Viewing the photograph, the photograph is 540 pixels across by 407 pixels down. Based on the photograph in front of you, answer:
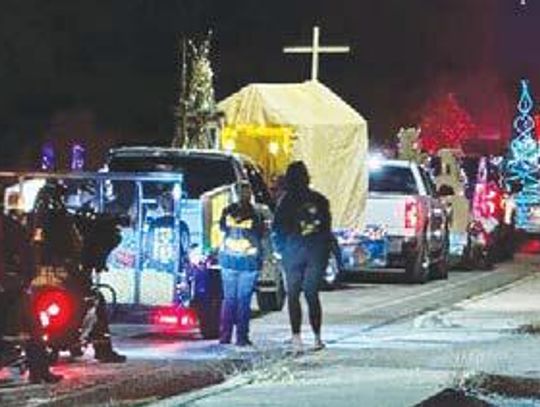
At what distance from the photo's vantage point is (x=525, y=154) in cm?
6081

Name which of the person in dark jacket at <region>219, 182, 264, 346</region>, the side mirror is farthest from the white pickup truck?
the person in dark jacket at <region>219, 182, 264, 346</region>

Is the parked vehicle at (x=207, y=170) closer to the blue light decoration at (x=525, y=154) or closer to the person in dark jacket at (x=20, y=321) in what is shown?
the person in dark jacket at (x=20, y=321)

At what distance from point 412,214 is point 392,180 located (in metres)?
1.09

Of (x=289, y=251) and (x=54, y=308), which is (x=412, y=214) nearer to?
(x=289, y=251)

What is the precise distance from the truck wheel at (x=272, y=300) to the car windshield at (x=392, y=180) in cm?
604

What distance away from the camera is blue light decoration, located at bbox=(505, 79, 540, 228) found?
140ft

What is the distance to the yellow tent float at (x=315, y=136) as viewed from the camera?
2377 centimetres

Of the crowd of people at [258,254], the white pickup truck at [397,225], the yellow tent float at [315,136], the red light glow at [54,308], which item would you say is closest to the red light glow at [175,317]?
the crowd of people at [258,254]

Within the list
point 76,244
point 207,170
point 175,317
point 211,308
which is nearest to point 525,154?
point 207,170

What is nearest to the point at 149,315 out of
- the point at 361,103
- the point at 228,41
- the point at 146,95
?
the point at 146,95

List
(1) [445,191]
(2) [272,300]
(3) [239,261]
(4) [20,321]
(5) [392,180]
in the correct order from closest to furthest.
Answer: (4) [20,321]
(3) [239,261]
(2) [272,300]
(5) [392,180]
(1) [445,191]

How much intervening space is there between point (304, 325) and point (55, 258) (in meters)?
5.50

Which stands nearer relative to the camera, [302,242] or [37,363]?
[37,363]

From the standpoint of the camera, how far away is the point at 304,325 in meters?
17.8
